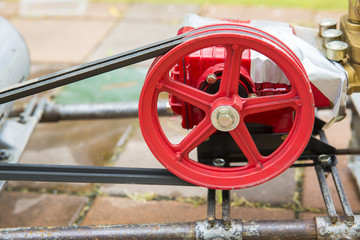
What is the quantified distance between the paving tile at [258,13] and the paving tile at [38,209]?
94.3 inches

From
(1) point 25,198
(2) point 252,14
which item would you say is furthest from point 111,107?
(2) point 252,14

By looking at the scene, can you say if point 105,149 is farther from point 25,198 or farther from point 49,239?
point 49,239

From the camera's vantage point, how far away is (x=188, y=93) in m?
1.70

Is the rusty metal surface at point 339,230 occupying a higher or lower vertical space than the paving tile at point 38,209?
higher

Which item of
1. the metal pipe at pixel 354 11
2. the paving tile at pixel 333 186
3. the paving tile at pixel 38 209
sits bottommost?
the paving tile at pixel 38 209

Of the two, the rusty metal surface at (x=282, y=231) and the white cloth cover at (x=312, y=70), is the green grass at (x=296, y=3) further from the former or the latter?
the rusty metal surface at (x=282, y=231)

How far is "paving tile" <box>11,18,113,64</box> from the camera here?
3.94 meters

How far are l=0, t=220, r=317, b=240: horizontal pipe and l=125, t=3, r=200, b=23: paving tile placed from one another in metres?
2.87

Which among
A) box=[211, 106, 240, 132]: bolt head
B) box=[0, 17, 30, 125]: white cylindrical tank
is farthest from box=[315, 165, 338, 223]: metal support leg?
box=[0, 17, 30, 125]: white cylindrical tank

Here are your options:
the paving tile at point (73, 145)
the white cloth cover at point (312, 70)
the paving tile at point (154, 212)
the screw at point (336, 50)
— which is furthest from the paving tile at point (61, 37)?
the screw at point (336, 50)

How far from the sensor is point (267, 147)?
2018 mm

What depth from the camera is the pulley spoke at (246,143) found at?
1.73m

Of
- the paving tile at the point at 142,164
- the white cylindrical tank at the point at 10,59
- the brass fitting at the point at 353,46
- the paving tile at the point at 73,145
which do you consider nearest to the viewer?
the brass fitting at the point at 353,46

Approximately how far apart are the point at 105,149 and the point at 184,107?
1.18m
